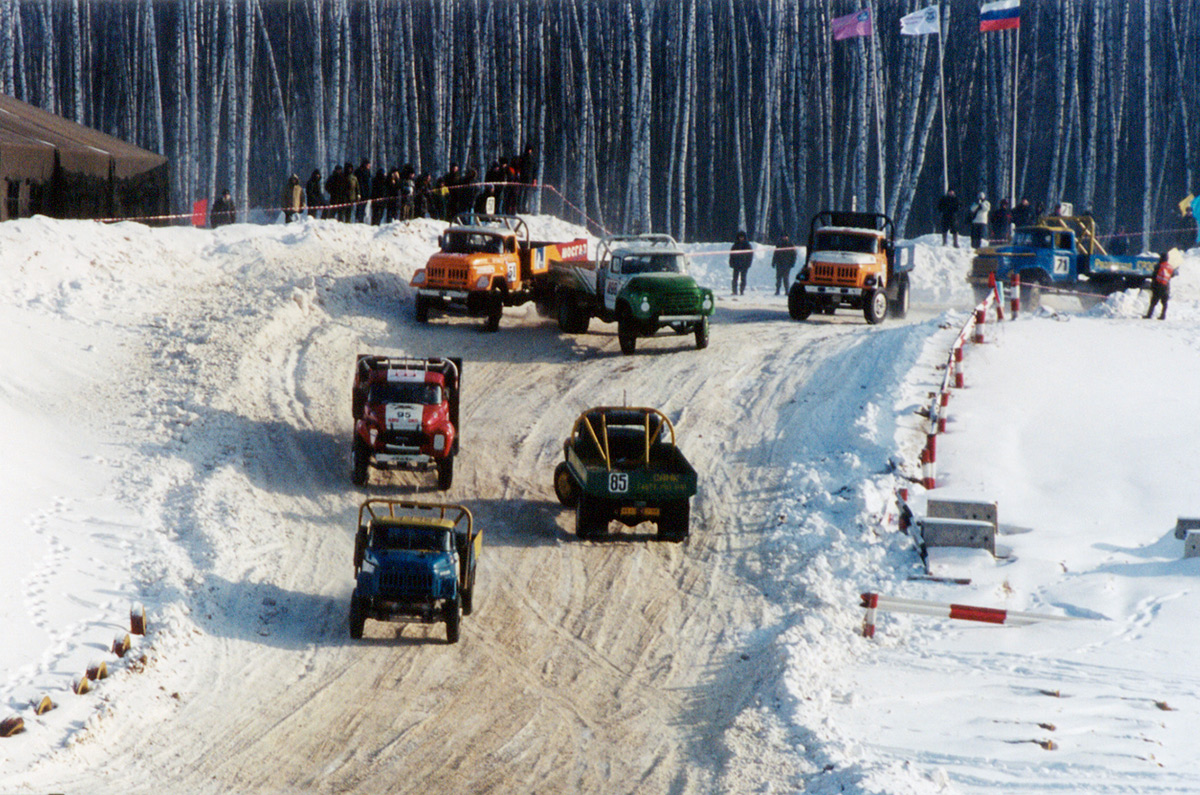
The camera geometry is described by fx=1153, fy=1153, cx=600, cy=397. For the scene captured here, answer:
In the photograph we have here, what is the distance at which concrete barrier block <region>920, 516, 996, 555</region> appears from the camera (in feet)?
41.5

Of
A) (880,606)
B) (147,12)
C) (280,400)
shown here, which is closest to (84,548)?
(280,400)

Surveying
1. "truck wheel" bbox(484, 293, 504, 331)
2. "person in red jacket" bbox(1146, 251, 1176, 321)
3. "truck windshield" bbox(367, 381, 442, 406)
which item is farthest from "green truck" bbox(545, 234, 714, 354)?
"person in red jacket" bbox(1146, 251, 1176, 321)

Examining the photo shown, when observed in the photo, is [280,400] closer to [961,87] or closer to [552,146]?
[552,146]

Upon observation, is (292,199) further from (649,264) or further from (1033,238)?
(1033,238)

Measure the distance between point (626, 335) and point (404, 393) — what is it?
6.25 meters

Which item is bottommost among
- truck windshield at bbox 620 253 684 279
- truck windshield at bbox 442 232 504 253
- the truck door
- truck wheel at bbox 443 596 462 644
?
truck wheel at bbox 443 596 462 644

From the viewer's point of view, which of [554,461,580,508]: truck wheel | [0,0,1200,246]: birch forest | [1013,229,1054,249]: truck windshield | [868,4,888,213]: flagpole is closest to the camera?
[554,461,580,508]: truck wheel

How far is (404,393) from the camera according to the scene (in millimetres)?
15695

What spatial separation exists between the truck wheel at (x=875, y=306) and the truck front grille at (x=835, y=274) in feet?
1.46

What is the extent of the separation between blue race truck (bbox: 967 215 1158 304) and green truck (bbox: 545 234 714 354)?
9.44m

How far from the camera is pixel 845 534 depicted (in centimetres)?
1389

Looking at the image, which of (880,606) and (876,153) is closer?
(880,606)

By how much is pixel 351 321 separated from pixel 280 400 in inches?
156

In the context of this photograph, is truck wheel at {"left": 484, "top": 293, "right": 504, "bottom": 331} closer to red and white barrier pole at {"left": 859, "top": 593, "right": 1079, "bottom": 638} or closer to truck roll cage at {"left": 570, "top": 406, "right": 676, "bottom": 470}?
truck roll cage at {"left": 570, "top": 406, "right": 676, "bottom": 470}
